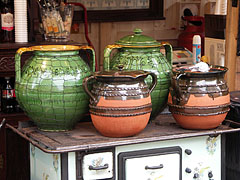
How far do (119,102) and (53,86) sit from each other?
267mm

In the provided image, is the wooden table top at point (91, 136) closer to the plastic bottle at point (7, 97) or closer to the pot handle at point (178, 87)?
the pot handle at point (178, 87)

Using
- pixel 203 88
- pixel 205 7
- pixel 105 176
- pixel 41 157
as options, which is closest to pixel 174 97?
pixel 203 88

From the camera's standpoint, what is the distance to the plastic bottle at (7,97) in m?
3.63

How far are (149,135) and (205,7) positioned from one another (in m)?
3.88

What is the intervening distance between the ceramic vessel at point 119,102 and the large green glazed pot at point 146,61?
16 cm

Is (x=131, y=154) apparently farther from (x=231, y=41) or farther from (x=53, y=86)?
(x=231, y=41)

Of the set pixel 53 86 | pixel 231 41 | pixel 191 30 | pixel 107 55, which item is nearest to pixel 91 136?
pixel 53 86

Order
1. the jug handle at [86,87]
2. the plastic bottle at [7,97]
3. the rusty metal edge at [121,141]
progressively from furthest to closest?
the plastic bottle at [7,97] → the jug handle at [86,87] → the rusty metal edge at [121,141]

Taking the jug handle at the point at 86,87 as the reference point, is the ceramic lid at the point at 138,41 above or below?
above

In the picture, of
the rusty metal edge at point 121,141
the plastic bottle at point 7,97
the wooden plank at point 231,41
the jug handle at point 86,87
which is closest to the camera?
the rusty metal edge at point 121,141

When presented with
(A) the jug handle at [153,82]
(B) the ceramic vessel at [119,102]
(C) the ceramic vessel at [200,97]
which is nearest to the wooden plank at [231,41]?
(C) the ceramic vessel at [200,97]

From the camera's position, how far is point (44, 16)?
3.68 meters

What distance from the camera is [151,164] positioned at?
77.7 inches

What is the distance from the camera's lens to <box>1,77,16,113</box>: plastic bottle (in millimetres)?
3629
